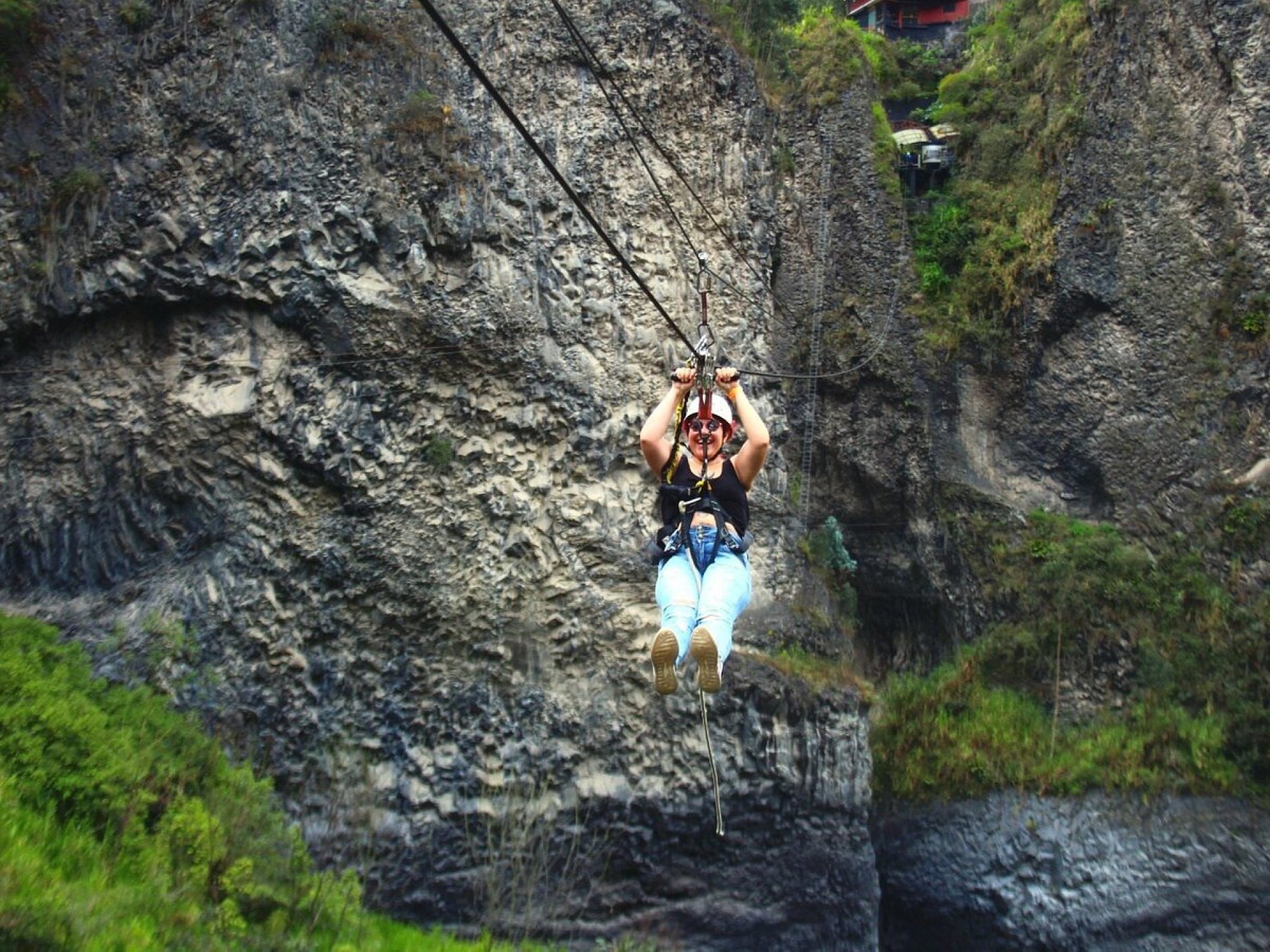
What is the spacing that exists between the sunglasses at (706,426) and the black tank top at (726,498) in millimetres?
312

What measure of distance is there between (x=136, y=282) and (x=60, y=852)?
19.6 ft

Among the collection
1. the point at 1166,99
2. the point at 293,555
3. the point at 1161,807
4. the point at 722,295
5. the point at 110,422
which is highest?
the point at 1166,99

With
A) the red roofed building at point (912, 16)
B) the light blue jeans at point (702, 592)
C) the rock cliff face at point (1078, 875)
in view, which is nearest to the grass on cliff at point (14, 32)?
the light blue jeans at point (702, 592)

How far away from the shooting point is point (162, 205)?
1319 centimetres

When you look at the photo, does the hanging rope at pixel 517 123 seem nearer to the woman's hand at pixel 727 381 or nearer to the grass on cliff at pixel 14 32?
the woman's hand at pixel 727 381

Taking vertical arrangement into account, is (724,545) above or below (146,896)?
above

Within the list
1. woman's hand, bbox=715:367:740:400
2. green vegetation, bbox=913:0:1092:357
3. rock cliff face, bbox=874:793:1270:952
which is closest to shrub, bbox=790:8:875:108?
green vegetation, bbox=913:0:1092:357

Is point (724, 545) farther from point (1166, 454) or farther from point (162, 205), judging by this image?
point (1166, 454)

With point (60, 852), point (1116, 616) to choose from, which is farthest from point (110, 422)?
point (1116, 616)

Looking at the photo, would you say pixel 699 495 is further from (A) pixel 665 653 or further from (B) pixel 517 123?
(B) pixel 517 123

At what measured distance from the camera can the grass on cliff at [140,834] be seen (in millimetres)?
8906

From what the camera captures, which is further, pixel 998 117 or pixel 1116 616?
pixel 998 117

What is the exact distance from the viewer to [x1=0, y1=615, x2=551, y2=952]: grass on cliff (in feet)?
29.2

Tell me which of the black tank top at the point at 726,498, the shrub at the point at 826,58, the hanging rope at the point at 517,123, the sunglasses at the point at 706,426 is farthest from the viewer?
the shrub at the point at 826,58
